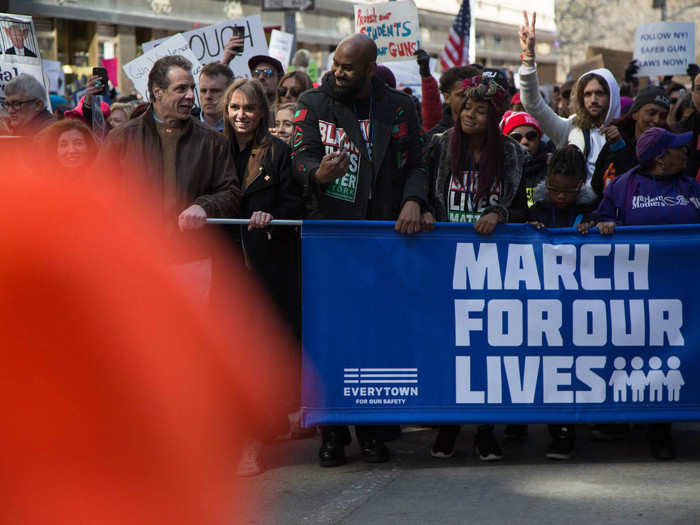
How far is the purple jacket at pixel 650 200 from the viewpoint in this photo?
240 inches

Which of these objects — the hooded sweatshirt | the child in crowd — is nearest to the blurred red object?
the child in crowd

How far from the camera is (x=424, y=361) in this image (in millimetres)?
5875

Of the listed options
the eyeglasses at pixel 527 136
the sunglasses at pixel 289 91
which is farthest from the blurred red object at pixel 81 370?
the sunglasses at pixel 289 91

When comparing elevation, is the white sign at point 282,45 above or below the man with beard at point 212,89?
above

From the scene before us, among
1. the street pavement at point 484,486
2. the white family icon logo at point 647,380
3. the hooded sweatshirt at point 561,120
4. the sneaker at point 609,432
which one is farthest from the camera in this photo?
the hooded sweatshirt at point 561,120

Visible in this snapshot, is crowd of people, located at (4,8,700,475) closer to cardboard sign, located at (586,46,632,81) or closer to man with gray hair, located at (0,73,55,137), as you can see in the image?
man with gray hair, located at (0,73,55,137)

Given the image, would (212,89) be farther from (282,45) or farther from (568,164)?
(282,45)

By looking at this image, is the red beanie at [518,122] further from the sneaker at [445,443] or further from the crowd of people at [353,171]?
the sneaker at [445,443]

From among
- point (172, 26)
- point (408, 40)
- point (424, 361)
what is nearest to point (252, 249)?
point (424, 361)

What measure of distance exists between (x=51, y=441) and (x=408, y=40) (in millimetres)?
10067

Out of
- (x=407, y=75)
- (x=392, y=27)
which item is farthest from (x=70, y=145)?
(x=407, y=75)

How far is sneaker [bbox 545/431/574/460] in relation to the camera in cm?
604

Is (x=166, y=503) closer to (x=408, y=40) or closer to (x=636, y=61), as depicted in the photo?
(x=408, y=40)

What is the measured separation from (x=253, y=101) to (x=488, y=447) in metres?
2.25
